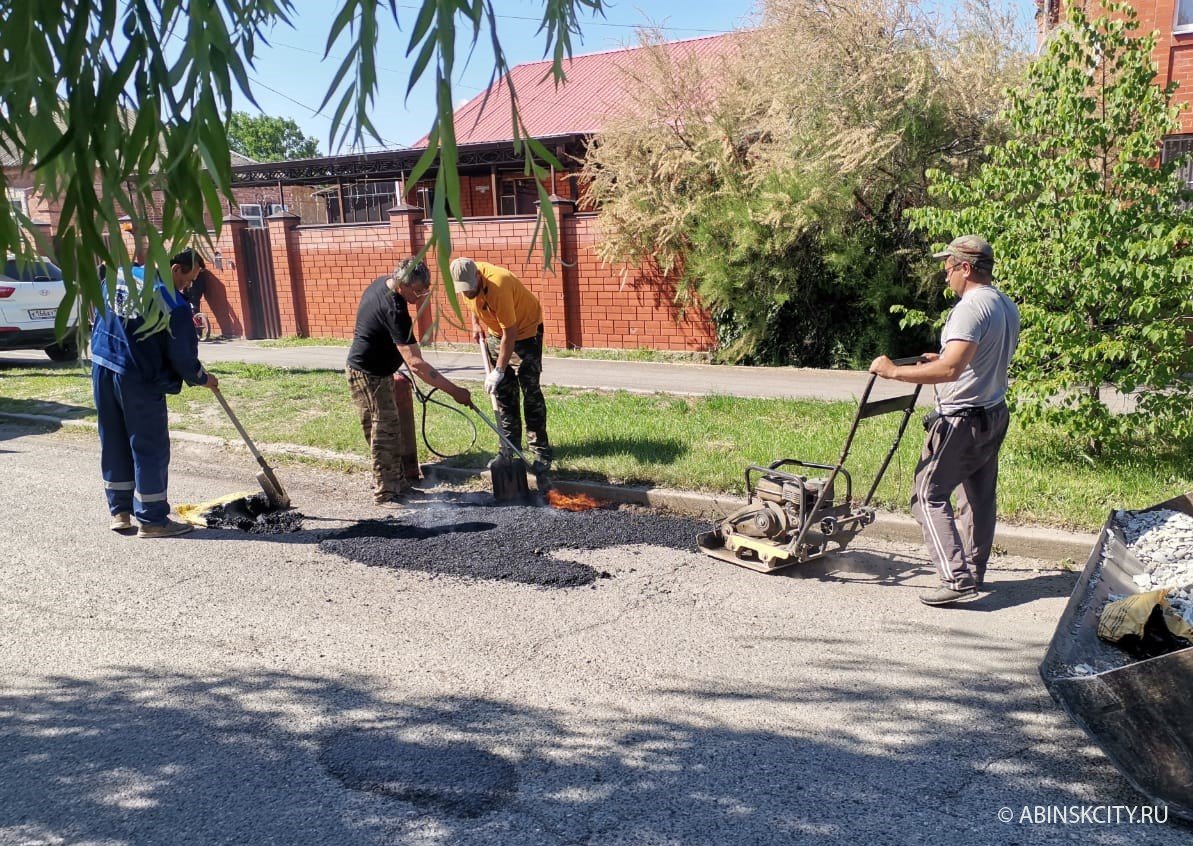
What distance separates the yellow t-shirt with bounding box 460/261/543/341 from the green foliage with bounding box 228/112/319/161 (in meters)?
65.2

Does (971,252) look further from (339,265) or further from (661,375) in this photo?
(339,265)

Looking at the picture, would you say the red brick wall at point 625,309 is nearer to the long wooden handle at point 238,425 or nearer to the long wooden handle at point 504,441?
the long wooden handle at point 504,441

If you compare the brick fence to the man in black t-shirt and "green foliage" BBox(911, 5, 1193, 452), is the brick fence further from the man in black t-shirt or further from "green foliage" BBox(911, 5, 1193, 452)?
"green foliage" BBox(911, 5, 1193, 452)

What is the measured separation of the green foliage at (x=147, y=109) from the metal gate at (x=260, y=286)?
59.5 feet

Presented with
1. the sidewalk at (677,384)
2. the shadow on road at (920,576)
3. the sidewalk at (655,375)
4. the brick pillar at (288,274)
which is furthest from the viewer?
the brick pillar at (288,274)

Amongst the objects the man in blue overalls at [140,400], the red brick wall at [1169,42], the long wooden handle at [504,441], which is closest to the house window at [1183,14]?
the red brick wall at [1169,42]

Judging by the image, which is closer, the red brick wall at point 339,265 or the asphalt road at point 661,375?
the asphalt road at point 661,375

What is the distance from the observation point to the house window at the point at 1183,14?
12202 millimetres

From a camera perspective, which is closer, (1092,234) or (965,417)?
(965,417)

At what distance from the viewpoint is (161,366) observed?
6004 mm

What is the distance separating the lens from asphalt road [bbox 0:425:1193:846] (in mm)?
2965

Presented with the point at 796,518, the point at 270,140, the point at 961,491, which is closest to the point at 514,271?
the point at 796,518

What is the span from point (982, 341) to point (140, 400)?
16.9 ft

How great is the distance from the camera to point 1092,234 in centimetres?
612
